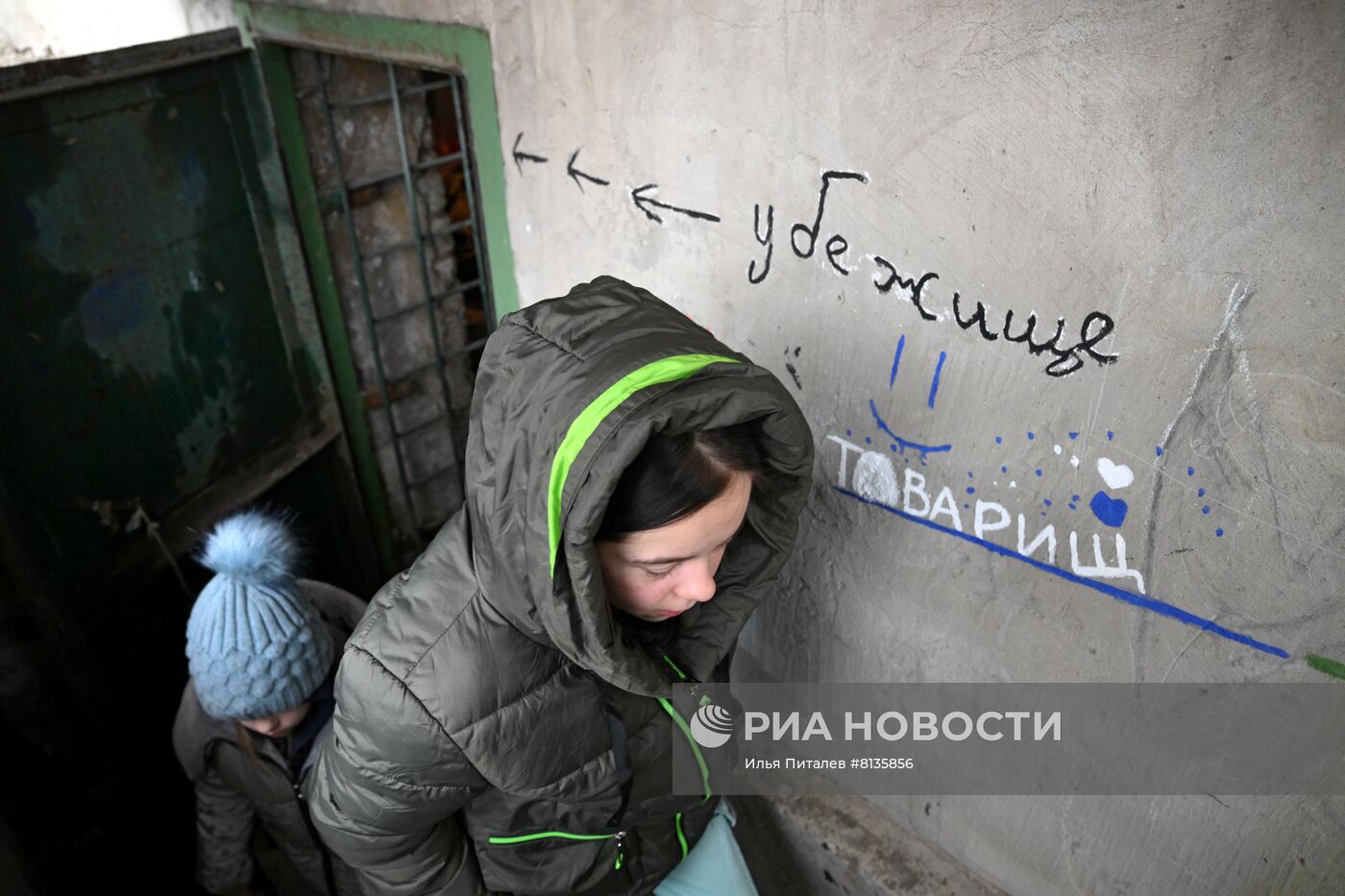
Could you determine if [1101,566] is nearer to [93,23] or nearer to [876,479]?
[876,479]

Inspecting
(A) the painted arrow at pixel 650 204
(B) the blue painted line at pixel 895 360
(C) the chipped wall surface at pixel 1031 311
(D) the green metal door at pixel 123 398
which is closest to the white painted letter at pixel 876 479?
(C) the chipped wall surface at pixel 1031 311

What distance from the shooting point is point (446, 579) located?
1.43 metres

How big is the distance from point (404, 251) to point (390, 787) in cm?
269

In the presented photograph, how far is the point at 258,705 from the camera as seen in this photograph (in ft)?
6.19

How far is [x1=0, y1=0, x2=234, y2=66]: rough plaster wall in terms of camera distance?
301 cm

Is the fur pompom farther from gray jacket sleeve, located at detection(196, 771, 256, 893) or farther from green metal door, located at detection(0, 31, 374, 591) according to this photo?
green metal door, located at detection(0, 31, 374, 591)

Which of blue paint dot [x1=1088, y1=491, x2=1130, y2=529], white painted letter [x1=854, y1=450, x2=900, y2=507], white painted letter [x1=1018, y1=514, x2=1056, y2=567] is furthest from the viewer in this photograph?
white painted letter [x1=854, y1=450, x2=900, y2=507]

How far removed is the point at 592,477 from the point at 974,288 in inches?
29.9

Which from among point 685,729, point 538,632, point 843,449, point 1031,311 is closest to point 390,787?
point 538,632

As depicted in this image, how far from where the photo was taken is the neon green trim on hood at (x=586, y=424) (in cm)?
118

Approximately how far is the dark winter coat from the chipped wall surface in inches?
46.1

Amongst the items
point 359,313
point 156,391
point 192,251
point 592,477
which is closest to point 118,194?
point 192,251

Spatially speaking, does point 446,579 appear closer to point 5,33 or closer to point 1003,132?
point 1003,132

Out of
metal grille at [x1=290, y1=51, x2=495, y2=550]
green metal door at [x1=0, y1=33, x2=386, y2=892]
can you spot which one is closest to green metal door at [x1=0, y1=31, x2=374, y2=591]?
green metal door at [x1=0, y1=33, x2=386, y2=892]
